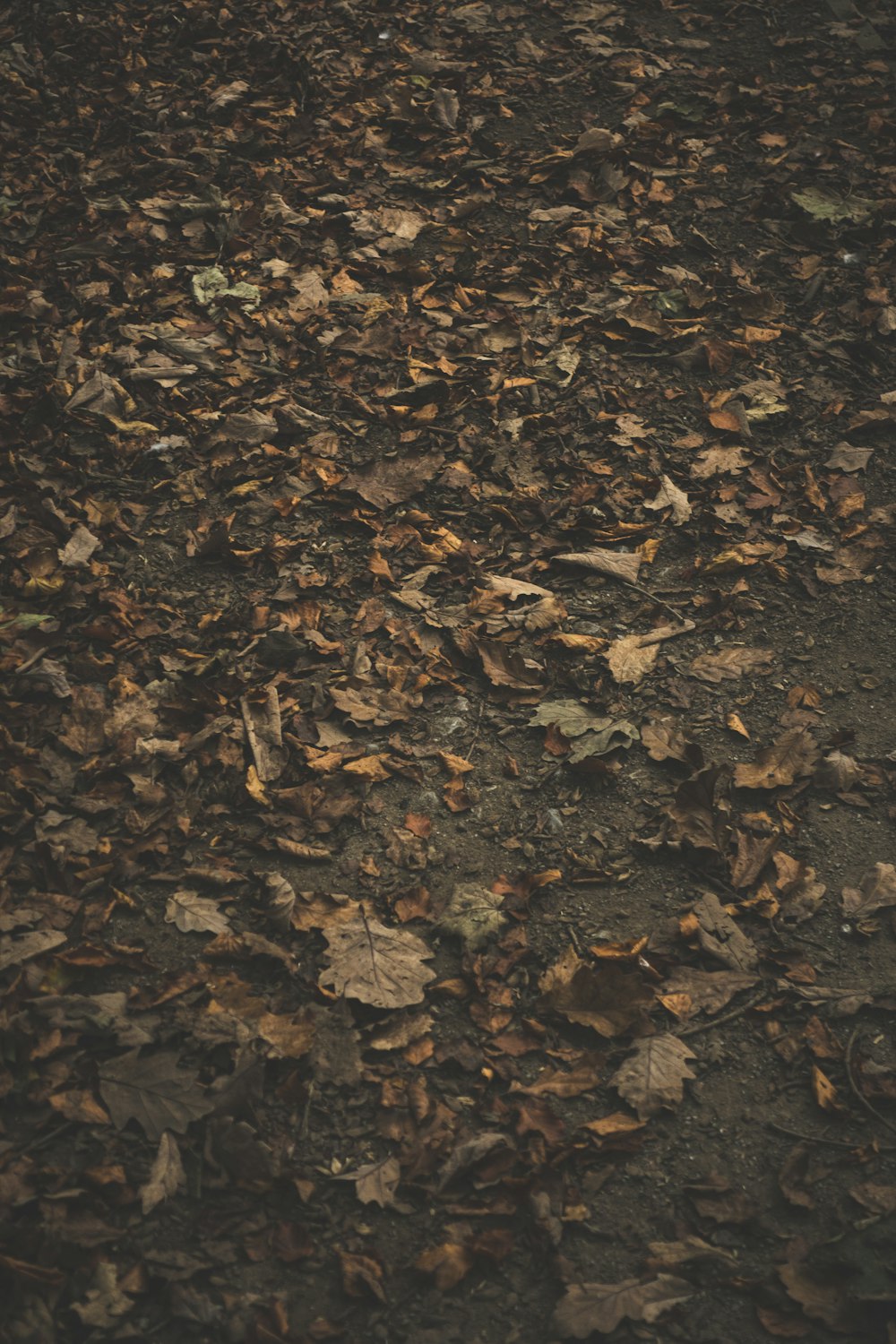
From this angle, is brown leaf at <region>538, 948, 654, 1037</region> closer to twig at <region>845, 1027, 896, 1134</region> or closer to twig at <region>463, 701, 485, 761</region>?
twig at <region>845, 1027, 896, 1134</region>

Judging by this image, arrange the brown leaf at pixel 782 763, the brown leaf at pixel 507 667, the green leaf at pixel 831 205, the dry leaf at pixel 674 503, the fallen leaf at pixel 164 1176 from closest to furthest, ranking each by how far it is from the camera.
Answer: the fallen leaf at pixel 164 1176 → the brown leaf at pixel 782 763 → the brown leaf at pixel 507 667 → the dry leaf at pixel 674 503 → the green leaf at pixel 831 205

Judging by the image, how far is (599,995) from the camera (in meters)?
2.46

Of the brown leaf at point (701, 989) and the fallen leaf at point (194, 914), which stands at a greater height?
the fallen leaf at point (194, 914)

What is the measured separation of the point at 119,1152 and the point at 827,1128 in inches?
64.6

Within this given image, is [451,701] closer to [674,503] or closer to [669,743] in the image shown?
[669,743]

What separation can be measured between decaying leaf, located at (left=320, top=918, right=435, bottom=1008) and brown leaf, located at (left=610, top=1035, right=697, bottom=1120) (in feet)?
1.75

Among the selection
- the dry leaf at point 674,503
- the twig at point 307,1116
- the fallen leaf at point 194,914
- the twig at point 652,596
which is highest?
the dry leaf at point 674,503

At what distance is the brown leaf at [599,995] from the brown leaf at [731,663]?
1.07 metres

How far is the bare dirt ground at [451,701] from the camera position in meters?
2.13

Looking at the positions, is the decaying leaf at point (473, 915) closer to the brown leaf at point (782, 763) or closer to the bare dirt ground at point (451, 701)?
the bare dirt ground at point (451, 701)

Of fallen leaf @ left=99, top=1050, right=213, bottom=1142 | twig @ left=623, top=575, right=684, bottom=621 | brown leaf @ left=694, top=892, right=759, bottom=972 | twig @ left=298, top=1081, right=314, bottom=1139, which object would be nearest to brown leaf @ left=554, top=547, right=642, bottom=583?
twig @ left=623, top=575, right=684, bottom=621

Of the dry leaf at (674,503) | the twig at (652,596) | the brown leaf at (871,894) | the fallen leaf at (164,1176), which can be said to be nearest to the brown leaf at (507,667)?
the twig at (652,596)

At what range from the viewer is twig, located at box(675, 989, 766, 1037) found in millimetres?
2412

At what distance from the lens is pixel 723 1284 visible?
6.73 feet
